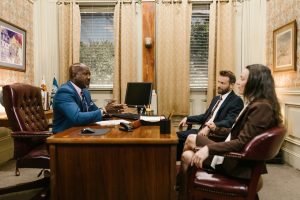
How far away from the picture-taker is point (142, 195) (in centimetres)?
192

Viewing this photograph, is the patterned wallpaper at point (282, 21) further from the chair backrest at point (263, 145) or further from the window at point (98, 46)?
the window at point (98, 46)

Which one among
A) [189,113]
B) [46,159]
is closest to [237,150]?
[46,159]

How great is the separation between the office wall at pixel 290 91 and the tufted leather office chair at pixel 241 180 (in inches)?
89.3

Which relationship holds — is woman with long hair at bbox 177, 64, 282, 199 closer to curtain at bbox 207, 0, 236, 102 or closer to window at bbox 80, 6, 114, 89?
curtain at bbox 207, 0, 236, 102

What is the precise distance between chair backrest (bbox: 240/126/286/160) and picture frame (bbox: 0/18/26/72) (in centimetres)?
329

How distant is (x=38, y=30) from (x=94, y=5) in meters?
1.00

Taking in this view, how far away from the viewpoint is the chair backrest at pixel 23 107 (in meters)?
2.52

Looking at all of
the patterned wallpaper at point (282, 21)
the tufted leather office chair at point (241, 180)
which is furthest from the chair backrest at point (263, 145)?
the patterned wallpaper at point (282, 21)

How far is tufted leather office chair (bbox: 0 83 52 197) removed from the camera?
2.41 m

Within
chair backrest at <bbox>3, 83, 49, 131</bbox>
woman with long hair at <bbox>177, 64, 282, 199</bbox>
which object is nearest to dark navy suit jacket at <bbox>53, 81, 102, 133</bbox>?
chair backrest at <bbox>3, 83, 49, 131</bbox>

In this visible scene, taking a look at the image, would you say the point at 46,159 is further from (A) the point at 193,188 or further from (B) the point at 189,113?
(B) the point at 189,113

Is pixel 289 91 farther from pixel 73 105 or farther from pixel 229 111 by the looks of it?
pixel 73 105

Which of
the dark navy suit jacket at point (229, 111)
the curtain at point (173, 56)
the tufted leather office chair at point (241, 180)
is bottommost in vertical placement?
the tufted leather office chair at point (241, 180)

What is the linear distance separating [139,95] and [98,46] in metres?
1.71
